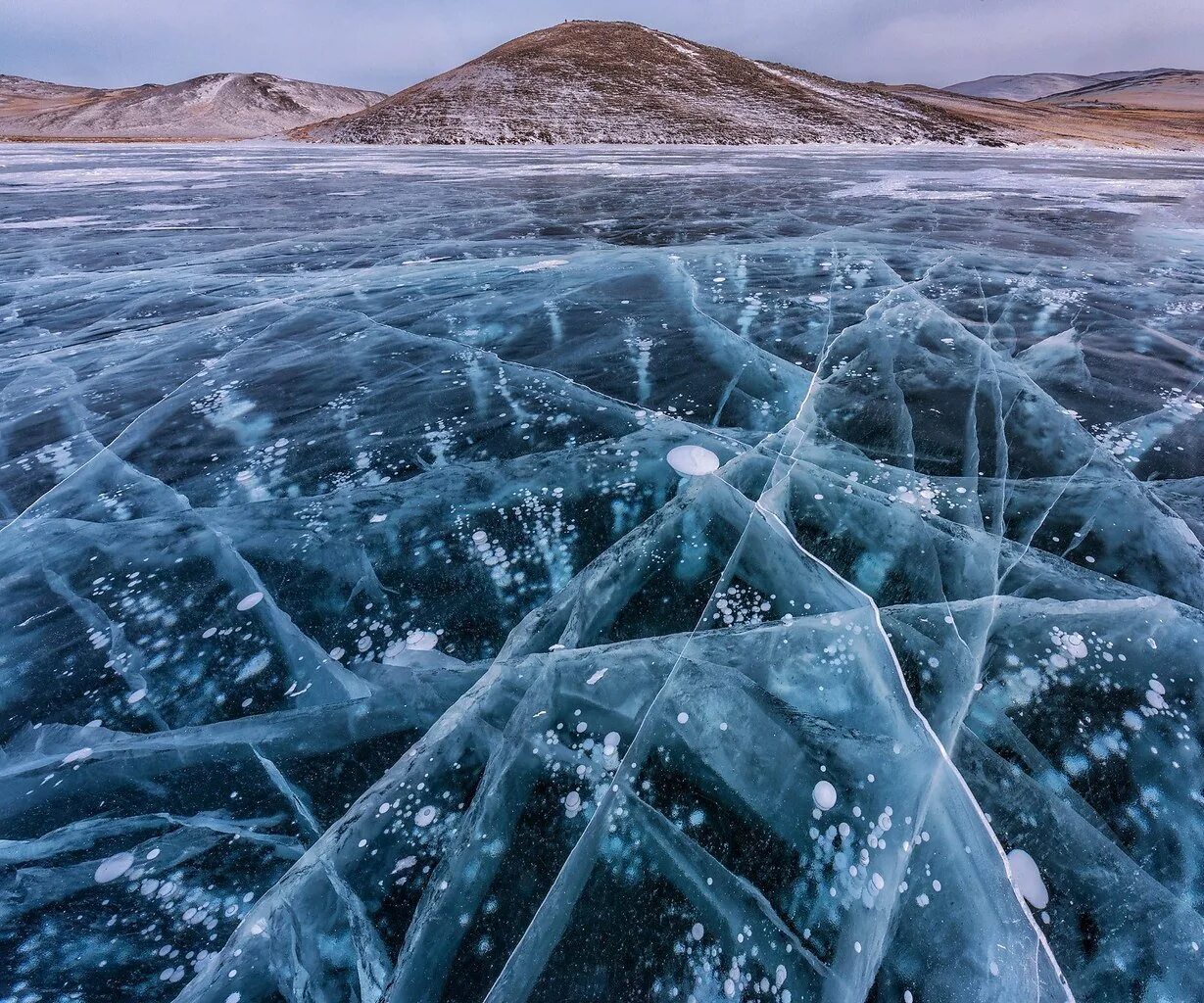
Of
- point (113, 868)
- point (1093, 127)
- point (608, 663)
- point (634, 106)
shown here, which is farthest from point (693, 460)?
point (1093, 127)

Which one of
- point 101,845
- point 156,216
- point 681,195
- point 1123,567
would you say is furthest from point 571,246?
point 156,216

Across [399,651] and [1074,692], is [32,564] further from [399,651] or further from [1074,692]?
[1074,692]

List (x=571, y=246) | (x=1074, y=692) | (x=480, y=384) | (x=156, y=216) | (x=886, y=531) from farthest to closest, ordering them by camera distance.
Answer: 1. (x=156, y=216)
2. (x=571, y=246)
3. (x=480, y=384)
4. (x=886, y=531)
5. (x=1074, y=692)

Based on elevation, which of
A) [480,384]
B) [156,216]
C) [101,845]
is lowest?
[101,845]

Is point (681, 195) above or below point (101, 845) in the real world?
above

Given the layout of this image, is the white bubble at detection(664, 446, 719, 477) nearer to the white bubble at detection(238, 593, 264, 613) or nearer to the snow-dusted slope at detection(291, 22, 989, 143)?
the white bubble at detection(238, 593, 264, 613)

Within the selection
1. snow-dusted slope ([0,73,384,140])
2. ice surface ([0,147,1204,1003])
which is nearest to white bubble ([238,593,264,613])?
ice surface ([0,147,1204,1003])

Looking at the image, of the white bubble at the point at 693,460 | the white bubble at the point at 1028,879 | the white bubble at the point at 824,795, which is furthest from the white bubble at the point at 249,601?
the white bubble at the point at 1028,879
